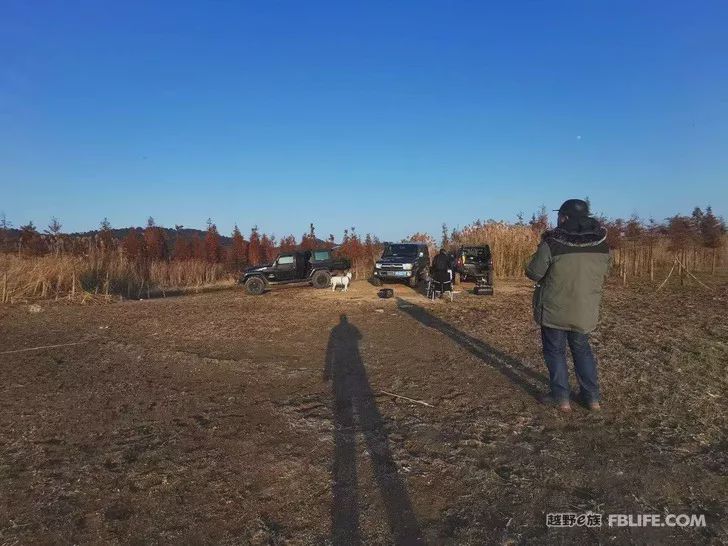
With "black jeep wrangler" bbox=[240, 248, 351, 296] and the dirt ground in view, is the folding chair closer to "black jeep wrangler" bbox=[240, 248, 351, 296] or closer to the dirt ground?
"black jeep wrangler" bbox=[240, 248, 351, 296]

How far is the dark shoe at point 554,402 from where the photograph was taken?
5.01 meters

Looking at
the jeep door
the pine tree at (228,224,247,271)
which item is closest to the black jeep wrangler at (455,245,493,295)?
the jeep door

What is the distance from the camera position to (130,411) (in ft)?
17.8

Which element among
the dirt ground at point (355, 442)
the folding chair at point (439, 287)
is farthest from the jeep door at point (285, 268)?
the dirt ground at point (355, 442)

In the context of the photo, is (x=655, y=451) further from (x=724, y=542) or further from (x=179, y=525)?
(x=179, y=525)

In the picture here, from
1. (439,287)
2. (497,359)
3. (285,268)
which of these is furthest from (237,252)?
(497,359)

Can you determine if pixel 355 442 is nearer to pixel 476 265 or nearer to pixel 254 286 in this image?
pixel 254 286

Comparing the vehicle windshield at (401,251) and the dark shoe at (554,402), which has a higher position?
the vehicle windshield at (401,251)

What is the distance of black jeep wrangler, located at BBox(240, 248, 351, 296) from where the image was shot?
19.2 meters

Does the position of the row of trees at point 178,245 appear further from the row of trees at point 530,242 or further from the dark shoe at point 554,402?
the dark shoe at point 554,402

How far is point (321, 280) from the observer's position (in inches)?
781

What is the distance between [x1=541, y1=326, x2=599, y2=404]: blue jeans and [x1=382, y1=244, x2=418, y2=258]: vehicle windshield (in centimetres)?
1550

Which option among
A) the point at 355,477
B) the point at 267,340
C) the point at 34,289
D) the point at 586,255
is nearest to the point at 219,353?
the point at 267,340

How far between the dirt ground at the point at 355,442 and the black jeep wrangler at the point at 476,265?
986cm
